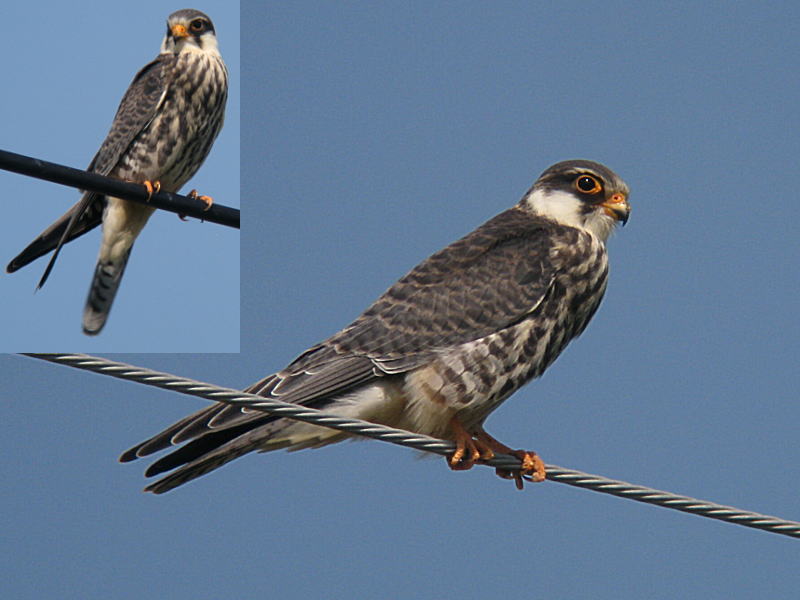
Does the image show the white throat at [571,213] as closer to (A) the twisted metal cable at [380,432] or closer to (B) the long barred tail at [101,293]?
(A) the twisted metal cable at [380,432]

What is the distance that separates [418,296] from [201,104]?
9.41 ft

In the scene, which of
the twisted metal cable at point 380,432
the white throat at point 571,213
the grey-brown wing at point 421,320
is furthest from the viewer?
the white throat at point 571,213

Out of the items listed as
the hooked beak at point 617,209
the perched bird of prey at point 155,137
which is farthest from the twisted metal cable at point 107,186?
the hooked beak at point 617,209

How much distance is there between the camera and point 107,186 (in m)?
4.63

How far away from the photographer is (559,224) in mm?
4797

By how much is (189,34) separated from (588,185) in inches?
124

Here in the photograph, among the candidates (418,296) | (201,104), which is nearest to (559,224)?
(418,296)

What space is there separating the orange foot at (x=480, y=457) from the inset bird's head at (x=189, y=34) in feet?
12.0

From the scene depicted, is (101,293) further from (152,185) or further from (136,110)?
(136,110)

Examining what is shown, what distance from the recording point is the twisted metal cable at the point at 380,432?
2.87m

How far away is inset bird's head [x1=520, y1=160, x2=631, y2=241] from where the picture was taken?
483 centimetres

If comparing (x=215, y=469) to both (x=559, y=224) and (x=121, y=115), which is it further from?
(x=121, y=115)

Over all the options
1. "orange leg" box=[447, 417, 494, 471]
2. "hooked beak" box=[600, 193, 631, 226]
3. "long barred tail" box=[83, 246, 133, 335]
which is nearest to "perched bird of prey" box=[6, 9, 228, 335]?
"long barred tail" box=[83, 246, 133, 335]

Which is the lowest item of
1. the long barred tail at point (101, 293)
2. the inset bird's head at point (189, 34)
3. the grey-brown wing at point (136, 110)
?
the long barred tail at point (101, 293)
